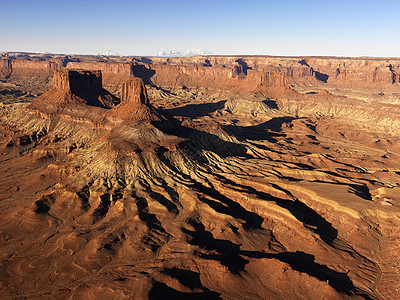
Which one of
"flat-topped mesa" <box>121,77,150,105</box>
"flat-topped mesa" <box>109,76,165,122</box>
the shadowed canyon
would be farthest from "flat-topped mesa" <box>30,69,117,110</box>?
"flat-topped mesa" <box>121,77,150,105</box>

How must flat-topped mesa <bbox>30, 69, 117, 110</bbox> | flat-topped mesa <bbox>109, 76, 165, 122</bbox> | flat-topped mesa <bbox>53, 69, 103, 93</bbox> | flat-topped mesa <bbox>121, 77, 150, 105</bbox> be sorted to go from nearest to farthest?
flat-topped mesa <bbox>109, 76, 165, 122</bbox> < flat-topped mesa <bbox>121, 77, 150, 105</bbox> < flat-topped mesa <bbox>30, 69, 117, 110</bbox> < flat-topped mesa <bbox>53, 69, 103, 93</bbox>

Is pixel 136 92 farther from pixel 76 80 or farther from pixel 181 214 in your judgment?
pixel 181 214

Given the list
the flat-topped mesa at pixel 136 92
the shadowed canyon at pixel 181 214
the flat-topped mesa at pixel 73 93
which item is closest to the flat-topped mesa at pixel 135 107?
the flat-topped mesa at pixel 136 92

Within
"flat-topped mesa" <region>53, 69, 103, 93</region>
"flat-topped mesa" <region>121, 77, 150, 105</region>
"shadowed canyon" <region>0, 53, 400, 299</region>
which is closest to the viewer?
"shadowed canyon" <region>0, 53, 400, 299</region>

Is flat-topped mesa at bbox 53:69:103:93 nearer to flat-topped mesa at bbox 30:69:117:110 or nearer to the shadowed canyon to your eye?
flat-topped mesa at bbox 30:69:117:110

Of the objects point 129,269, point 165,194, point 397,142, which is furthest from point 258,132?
point 129,269

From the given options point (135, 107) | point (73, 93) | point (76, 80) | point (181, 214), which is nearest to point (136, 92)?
point (135, 107)

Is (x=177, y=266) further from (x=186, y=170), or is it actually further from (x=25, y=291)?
(x=186, y=170)
